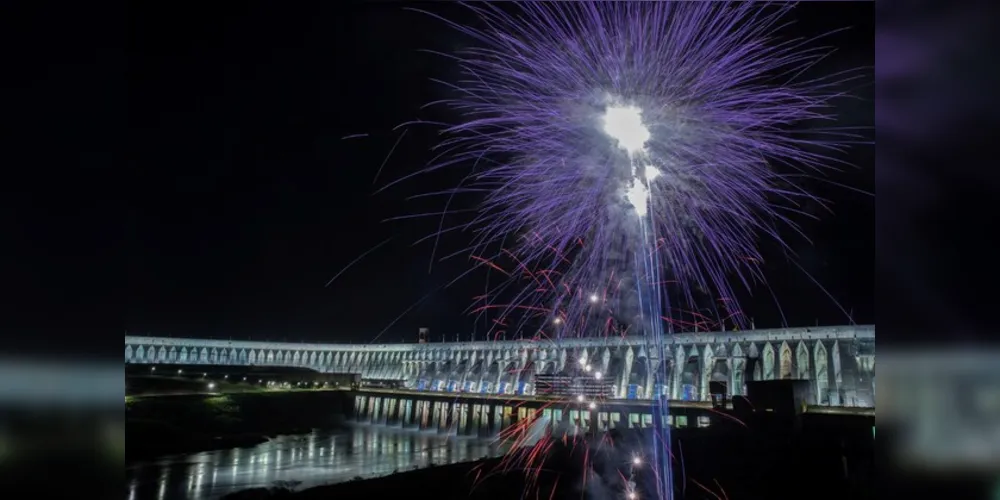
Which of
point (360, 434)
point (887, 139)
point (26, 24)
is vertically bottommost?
point (360, 434)

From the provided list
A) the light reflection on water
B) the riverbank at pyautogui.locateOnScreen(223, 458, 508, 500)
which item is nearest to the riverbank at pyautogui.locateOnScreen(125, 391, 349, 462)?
the light reflection on water

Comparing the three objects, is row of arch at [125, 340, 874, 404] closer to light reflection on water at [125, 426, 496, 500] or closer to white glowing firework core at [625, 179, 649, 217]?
light reflection on water at [125, 426, 496, 500]

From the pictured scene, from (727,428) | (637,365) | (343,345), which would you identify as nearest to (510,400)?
(637,365)

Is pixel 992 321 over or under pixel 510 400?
over

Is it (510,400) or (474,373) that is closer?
(510,400)

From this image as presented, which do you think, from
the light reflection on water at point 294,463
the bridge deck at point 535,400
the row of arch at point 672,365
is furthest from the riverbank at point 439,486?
the row of arch at point 672,365

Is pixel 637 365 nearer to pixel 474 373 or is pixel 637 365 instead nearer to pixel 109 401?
pixel 474 373

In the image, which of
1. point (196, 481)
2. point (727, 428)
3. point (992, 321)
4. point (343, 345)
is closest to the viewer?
point (992, 321)

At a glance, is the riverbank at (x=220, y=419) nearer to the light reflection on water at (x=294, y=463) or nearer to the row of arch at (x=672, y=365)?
the light reflection on water at (x=294, y=463)
